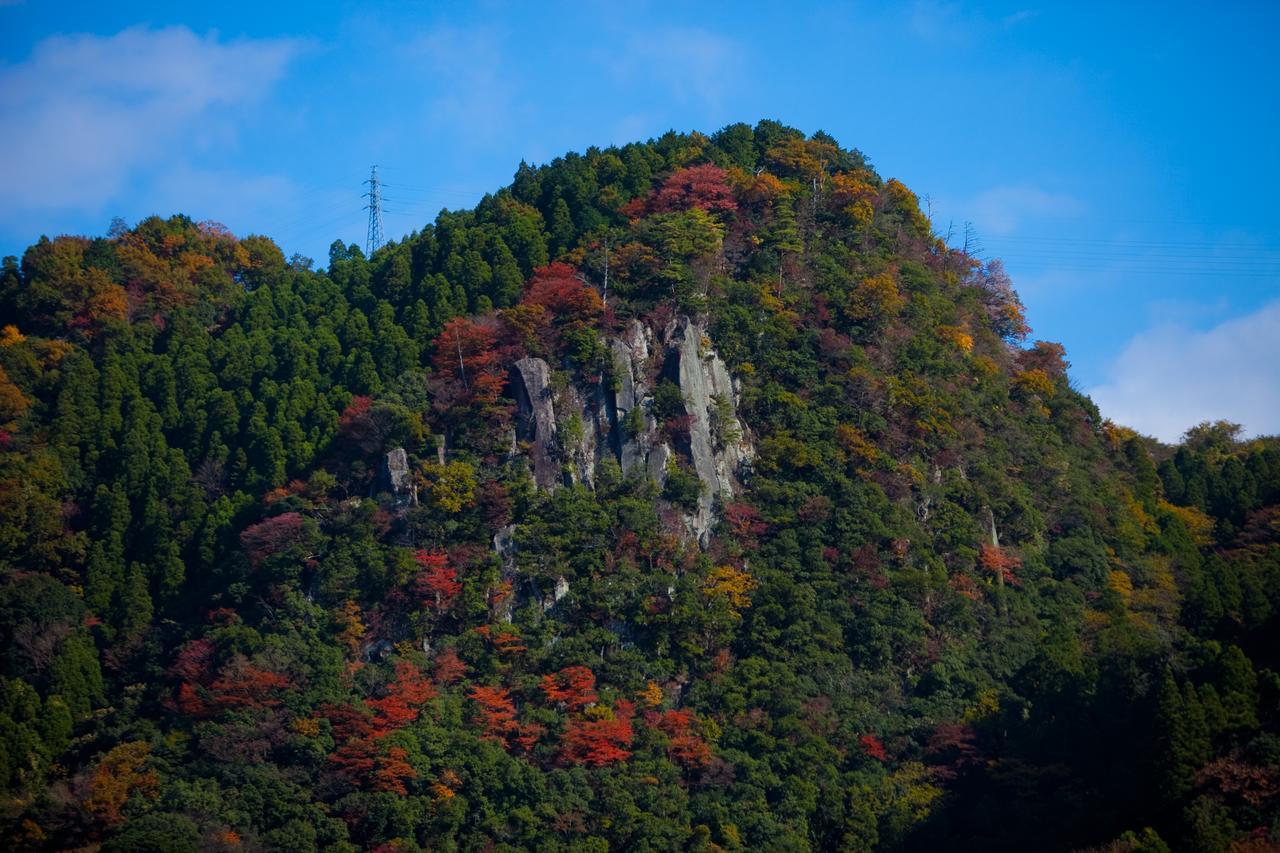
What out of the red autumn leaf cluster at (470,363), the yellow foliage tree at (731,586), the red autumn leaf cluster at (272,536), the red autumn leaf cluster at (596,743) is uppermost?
the red autumn leaf cluster at (470,363)

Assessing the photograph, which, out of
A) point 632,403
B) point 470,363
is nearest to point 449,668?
point 632,403

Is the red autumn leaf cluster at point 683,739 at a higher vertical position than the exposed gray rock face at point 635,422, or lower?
lower

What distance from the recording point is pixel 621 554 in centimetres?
4928

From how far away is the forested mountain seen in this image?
4250 centimetres

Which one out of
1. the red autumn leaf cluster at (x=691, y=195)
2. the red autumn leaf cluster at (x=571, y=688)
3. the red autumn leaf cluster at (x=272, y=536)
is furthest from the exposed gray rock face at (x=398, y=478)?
the red autumn leaf cluster at (x=691, y=195)

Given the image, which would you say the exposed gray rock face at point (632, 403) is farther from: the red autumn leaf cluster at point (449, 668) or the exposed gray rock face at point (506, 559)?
the red autumn leaf cluster at point (449, 668)

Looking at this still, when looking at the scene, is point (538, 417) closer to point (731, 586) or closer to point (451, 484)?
point (451, 484)

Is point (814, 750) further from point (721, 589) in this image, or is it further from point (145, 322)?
point (145, 322)

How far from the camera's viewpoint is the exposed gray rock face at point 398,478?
50156mm

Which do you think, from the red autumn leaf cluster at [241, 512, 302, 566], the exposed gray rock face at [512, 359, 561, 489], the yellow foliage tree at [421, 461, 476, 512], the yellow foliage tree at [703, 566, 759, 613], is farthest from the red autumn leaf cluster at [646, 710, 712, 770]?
the red autumn leaf cluster at [241, 512, 302, 566]

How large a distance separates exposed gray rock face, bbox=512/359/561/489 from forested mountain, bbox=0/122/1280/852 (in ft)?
0.39

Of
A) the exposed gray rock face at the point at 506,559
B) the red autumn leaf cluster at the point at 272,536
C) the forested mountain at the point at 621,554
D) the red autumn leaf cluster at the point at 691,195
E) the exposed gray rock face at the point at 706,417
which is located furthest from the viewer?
the red autumn leaf cluster at the point at 691,195

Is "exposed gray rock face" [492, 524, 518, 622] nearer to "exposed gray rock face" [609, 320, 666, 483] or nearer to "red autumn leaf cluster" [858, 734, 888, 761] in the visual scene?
"exposed gray rock face" [609, 320, 666, 483]

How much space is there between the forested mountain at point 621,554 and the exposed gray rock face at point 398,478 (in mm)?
248
